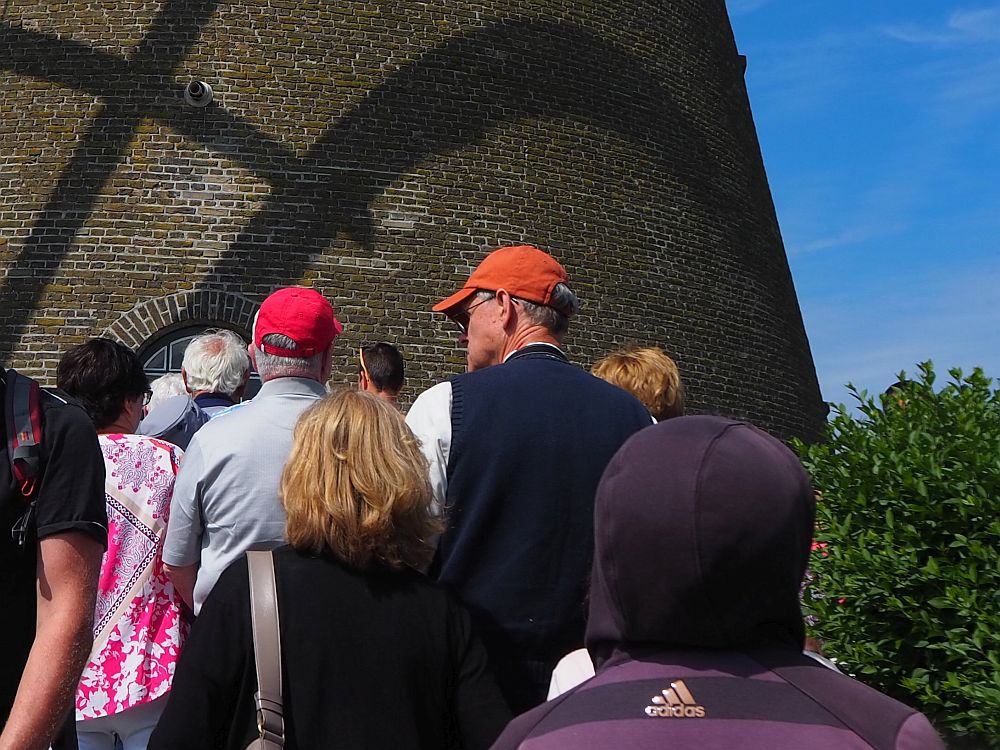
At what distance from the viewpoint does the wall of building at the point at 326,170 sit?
40.1 ft

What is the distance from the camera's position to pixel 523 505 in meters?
2.89

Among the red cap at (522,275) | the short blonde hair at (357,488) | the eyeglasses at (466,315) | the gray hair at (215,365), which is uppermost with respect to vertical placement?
the red cap at (522,275)

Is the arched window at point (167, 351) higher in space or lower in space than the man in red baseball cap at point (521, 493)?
higher

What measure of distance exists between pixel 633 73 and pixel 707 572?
13.4 metres

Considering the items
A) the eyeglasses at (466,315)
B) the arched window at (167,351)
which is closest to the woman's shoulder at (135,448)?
the eyeglasses at (466,315)

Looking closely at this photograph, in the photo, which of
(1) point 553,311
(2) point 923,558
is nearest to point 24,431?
(1) point 553,311

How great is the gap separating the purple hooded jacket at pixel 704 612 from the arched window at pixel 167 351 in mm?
10759

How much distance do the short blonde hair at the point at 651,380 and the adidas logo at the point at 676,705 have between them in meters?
2.61

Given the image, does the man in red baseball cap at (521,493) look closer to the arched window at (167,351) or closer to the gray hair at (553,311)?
the gray hair at (553,311)

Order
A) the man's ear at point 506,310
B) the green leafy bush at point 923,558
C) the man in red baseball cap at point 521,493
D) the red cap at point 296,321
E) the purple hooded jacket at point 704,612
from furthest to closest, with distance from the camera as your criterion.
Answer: the green leafy bush at point 923,558 < the red cap at point 296,321 < the man's ear at point 506,310 < the man in red baseball cap at point 521,493 < the purple hooded jacket at point 704,612

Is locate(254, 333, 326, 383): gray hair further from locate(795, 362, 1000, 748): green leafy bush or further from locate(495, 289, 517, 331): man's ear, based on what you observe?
locate(795, 362, 1000, 748): green leafy bush

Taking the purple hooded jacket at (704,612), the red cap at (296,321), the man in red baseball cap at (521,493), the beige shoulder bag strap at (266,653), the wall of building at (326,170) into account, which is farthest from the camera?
the wall of building at (326,170)

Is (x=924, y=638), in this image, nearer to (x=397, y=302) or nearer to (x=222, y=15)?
(x=397, y=302)

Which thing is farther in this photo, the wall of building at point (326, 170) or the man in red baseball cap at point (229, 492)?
the wall of building at point (326, 170)
